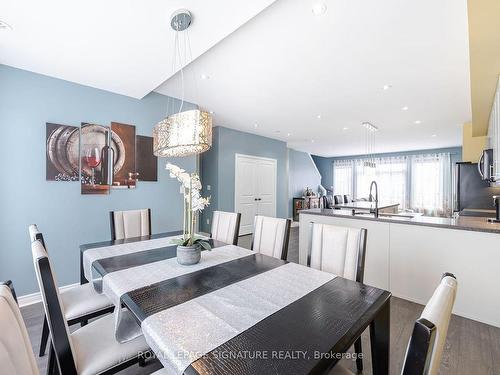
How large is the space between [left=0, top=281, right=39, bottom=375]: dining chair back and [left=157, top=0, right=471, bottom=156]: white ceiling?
7.36ft

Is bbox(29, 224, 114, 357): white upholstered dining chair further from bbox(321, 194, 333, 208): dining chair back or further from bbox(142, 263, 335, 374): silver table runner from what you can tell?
bbox(321, 194, 333, 208): dining chair back

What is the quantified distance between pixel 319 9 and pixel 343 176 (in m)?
8.98

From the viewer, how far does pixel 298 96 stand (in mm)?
3543

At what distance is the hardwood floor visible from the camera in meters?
1.61

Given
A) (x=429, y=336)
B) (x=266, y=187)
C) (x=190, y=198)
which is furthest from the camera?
(x=266, y=187)

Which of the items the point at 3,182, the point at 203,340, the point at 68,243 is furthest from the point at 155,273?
the point at 3,182

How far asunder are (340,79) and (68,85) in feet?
10.9

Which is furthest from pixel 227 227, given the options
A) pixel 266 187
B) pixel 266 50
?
pixel 266 187

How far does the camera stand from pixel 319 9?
1.77m

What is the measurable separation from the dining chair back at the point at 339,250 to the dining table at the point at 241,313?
0.26 meters

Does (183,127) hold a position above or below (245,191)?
above

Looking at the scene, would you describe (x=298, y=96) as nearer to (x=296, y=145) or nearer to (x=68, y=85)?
(x=68, y=85)

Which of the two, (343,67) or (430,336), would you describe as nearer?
(430,336)

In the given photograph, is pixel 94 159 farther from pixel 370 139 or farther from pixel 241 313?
pixel 370 139
